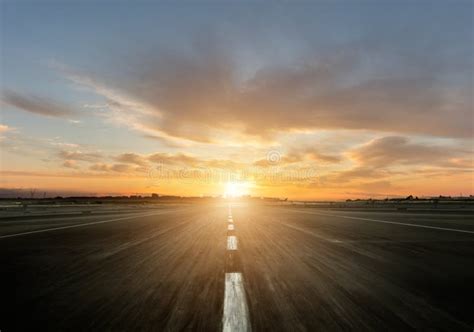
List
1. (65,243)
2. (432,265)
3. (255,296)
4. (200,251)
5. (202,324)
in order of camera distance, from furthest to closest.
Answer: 1. (65,243)
2. (200,251)
3. (432,265)
4. (255,296)
5. (202,324)

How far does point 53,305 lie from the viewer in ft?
11.4

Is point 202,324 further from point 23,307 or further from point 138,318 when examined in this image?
point 23,307

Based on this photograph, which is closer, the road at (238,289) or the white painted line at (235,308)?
the white painted line at (235,308)

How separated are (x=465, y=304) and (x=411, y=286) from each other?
2.36 ft

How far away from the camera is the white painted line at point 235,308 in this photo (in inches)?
113

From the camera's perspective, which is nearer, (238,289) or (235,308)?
(235,308)

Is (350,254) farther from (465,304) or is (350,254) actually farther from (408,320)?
(408,320)

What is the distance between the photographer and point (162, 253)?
262 inches

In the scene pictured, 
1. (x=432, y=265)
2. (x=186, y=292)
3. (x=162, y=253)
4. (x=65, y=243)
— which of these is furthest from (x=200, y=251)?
(x=432, y=265)

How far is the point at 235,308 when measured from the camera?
→ 3.31 metres

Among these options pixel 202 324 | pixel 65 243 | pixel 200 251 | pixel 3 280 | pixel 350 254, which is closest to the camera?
pixel 202 324

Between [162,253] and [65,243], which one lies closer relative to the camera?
[162,253]

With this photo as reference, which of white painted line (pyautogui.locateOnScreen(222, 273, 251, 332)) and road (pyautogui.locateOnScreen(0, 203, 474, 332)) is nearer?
white painted line (pyautogui.locateOnScreen(222, 273, 251, 332))

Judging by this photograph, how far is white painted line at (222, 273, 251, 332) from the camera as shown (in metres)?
2.86
